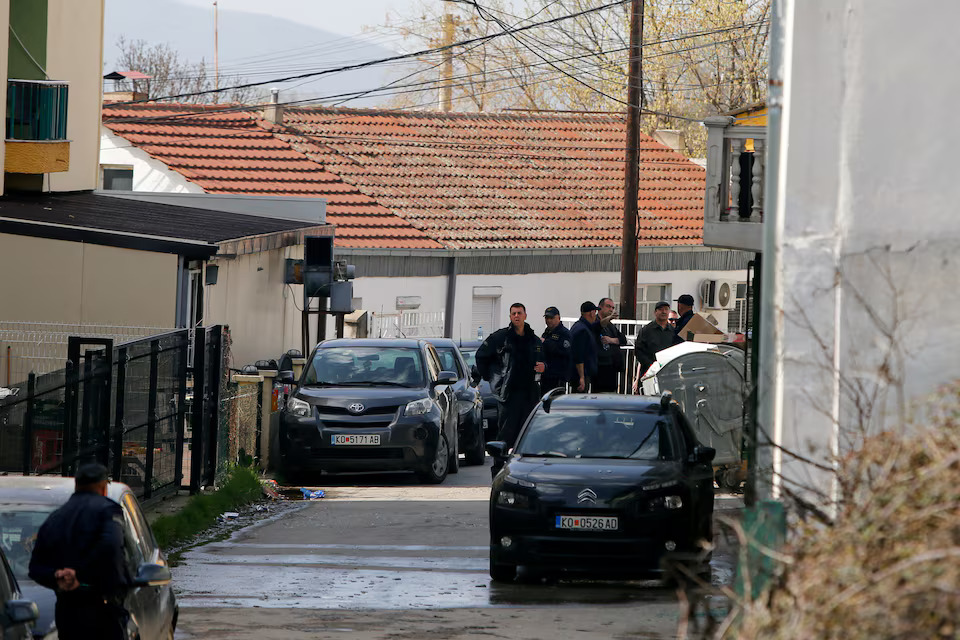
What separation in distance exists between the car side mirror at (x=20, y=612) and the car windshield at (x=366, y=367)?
499 inches

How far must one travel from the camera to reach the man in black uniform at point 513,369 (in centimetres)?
1836

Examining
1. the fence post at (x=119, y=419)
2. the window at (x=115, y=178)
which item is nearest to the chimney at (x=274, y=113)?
the window at (x=115, y=178)

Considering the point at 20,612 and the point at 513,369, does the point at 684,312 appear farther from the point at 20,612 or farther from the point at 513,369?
the point at 20,612

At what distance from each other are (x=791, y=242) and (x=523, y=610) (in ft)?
12.3

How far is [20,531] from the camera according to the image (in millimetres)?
8625

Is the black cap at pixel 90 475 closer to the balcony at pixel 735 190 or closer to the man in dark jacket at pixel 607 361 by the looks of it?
the balcony at pixel 735 190

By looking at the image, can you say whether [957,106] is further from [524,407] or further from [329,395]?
[329,395]

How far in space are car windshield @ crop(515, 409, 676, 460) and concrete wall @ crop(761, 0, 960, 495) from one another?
13.6 feet

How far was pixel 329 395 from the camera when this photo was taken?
19.2 metres

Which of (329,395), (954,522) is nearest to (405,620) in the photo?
(954,522)

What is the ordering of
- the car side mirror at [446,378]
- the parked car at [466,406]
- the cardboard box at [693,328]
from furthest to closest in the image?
the parked car at [466,406] → the cardboard box at [693,328] → the car side mirror at [446,378]

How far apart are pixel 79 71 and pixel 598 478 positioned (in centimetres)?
1717

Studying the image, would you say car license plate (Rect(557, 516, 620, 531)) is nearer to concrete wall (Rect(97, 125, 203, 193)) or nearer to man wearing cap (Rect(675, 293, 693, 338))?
man wearing cap (Rect(675, 293, 693, 338))

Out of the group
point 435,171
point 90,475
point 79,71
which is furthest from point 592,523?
point 435,171
